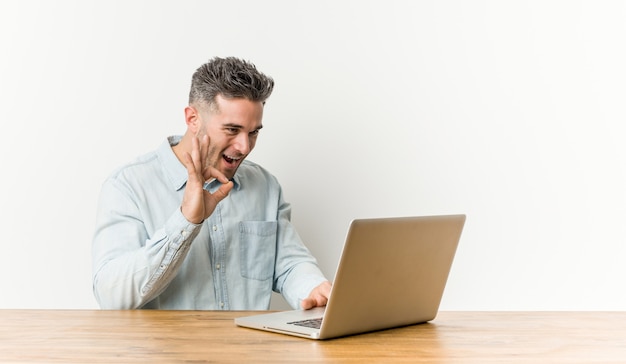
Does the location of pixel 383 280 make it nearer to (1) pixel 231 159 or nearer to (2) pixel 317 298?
(2) pixel 317 298

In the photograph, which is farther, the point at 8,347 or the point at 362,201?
the point at 362,201

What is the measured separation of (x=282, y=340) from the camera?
1673 mm

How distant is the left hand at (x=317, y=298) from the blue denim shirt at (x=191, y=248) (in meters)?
0.35

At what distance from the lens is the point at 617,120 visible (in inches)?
134

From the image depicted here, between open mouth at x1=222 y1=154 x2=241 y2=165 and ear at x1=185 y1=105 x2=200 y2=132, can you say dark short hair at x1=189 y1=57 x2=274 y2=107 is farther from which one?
open mouth at x1=222 y1=154 x2=241 y2=165

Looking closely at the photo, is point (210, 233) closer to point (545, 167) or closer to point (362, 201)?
point (362, 201)

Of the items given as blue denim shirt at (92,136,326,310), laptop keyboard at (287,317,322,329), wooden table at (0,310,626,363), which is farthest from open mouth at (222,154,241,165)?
laptop keyboard at (287,317,322,329)

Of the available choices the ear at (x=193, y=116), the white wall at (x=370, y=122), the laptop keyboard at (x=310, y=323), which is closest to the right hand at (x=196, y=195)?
the ear at (x=193, y=116)

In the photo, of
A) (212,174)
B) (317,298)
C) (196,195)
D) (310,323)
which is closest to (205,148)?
(212,174)

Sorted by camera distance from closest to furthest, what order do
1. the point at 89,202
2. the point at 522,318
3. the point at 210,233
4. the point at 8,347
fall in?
the point at 8,347 → the point at 522,318 → the point at 210,233 → the point at 89,202

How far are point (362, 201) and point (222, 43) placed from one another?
821 mm

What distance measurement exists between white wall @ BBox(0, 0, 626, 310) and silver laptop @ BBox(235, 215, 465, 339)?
1447 millimetres

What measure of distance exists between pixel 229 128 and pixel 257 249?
414 mm

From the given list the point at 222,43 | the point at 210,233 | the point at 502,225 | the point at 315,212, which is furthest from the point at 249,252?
the point at 502,225
